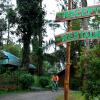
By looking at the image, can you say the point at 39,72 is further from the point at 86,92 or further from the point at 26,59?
the point at 86,92

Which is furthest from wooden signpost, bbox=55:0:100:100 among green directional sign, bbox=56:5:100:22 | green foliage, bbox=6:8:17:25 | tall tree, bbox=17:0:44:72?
green foliage, bbox=6:8:17:25

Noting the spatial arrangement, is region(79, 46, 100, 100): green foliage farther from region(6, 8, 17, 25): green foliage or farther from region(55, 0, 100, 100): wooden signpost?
region(6, 8, 17, 25): green foliage

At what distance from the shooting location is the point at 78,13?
39.7 feet

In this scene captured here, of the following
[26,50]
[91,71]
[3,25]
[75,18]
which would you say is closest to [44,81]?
[26,50]

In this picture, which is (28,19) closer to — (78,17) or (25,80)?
(25,80)

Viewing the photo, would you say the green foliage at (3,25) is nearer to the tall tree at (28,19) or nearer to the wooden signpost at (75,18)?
the tall tree at (28,19)

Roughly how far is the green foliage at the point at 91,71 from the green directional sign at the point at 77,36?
107 inches

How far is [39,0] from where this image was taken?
43031 millimetres

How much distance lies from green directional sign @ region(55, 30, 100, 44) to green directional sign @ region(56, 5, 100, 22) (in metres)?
0.49

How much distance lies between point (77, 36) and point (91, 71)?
3.30 m

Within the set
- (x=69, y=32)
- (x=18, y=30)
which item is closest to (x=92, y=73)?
(x=69, y=32)

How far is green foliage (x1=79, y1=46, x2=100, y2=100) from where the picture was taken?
1477 cm

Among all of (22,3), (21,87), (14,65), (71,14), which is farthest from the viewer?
(14,65)

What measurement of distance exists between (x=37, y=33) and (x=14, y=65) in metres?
6.02
